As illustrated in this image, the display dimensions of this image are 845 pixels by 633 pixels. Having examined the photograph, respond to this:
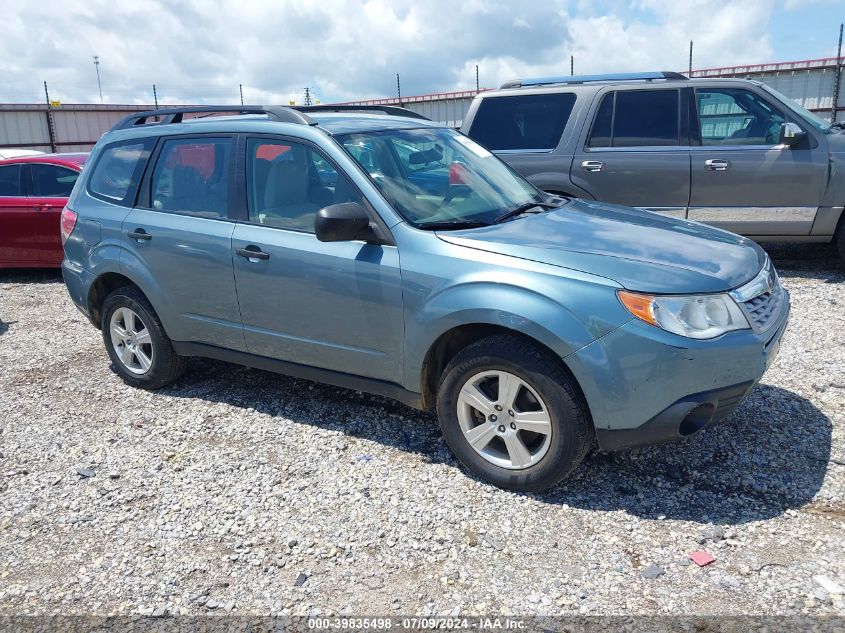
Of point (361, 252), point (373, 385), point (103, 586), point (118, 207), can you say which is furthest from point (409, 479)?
point (118, 207)

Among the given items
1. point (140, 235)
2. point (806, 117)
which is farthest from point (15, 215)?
point (806, 117)

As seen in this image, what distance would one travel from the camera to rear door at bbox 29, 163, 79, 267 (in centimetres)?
849

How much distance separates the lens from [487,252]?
135 inches

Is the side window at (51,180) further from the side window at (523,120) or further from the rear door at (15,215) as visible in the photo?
the side window at (523,120)

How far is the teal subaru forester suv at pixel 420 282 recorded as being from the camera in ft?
10.3

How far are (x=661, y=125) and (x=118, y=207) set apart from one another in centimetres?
523

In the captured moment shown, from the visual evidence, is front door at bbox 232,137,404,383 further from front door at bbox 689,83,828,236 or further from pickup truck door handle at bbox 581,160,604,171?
front door at bbox 689,83,828,236

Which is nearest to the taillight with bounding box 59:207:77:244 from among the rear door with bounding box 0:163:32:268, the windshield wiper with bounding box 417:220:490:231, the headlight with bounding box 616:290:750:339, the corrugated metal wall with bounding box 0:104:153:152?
the windshield wiper with bounding box 417:220:490:231

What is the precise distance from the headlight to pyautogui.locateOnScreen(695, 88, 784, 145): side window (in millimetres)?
4626

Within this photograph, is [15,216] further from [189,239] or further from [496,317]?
[496,317]

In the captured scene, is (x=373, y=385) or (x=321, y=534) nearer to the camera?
(x=321, y=534)

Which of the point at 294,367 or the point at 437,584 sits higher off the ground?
the point at 294,367

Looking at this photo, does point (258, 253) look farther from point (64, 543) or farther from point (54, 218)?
point (54, 218)

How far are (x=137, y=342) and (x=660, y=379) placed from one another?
141 inches
